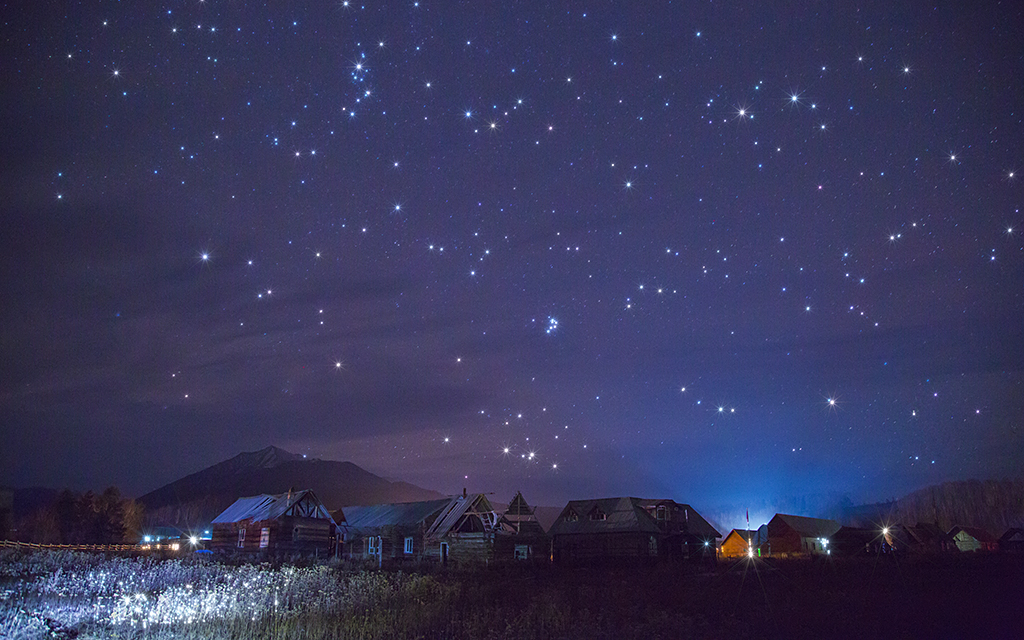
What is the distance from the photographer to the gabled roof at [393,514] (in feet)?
159

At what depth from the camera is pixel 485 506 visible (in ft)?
153

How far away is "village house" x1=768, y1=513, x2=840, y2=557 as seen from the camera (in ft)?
226

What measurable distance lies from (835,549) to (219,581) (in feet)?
232

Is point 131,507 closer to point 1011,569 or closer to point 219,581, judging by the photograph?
point 219,581

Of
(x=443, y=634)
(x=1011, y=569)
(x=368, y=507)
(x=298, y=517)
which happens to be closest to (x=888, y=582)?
(x=1011, y=569)

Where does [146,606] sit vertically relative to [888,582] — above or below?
above

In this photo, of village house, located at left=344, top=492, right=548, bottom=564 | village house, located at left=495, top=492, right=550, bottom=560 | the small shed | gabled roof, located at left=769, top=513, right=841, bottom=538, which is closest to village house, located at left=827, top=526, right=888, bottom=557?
gabled roof, located at left=769, top=513, right=841, bottom=538

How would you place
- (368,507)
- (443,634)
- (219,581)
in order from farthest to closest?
(368,507), (219,581), (443,634)

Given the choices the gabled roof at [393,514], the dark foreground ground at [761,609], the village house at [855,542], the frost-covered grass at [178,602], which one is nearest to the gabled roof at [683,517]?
the gabled roof at [393,514]

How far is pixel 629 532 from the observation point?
144 feet

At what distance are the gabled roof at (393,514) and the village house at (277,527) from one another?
3.29 meters

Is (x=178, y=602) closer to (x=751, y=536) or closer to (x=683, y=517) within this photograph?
(x=683, y=517)

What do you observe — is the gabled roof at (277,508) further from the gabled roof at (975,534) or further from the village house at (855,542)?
the gabled roof at (975,534)

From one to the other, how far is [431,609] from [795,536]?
68.4 m
